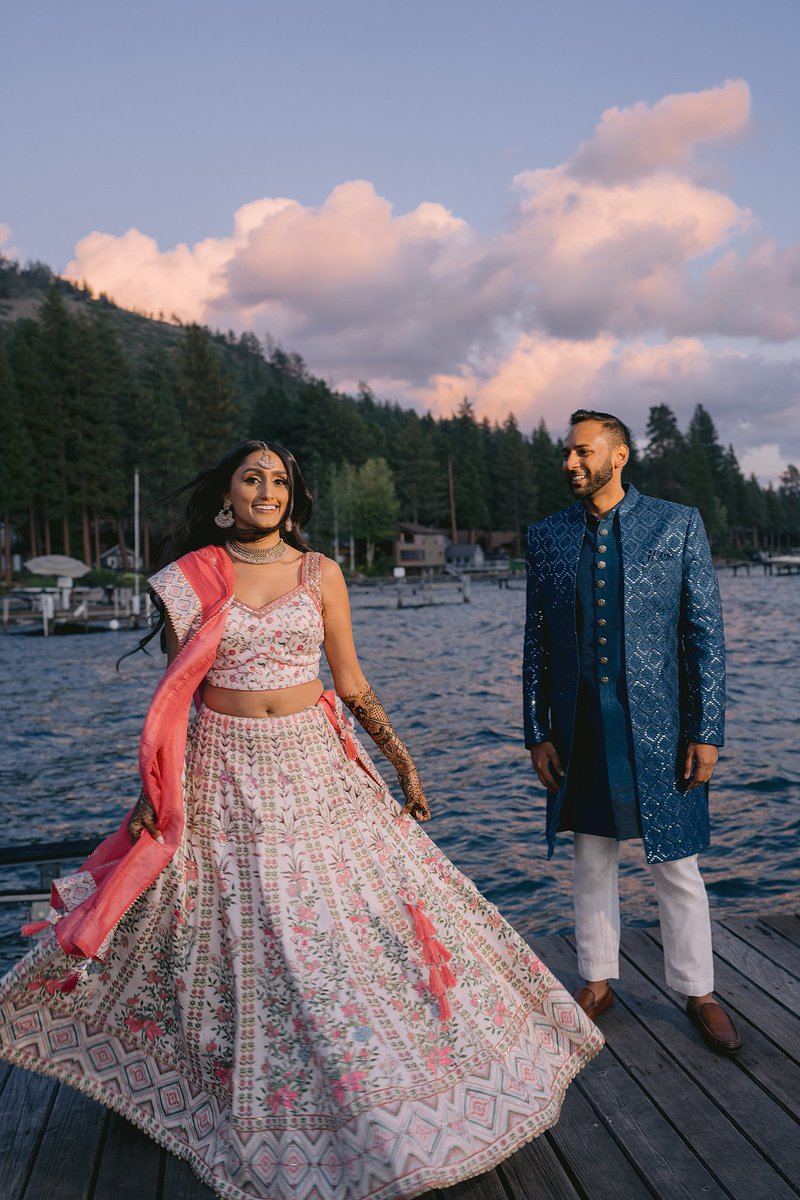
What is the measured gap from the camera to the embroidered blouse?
10.1ft

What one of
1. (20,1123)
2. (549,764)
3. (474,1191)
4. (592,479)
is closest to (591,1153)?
(474,1191)

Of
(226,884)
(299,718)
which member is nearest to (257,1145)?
(226,884)

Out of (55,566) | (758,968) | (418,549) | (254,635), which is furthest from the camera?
(418,549)

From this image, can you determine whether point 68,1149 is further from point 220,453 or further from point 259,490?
point 220,453

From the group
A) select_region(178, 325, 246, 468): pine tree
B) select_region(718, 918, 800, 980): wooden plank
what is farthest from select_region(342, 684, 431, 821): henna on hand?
select_region(178, 325, 246, 468): pine tree

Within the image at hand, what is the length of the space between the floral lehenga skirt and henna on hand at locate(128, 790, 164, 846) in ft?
0.44

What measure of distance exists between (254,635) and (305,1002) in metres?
1.15

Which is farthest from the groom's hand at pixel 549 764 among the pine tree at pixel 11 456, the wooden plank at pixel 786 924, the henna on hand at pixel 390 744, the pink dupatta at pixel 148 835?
the pine tree at pixel 11 456

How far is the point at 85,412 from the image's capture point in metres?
67.4

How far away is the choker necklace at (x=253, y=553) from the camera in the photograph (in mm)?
3240

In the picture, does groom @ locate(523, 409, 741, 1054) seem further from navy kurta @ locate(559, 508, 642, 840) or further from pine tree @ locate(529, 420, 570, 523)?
pine tree @ locate(529, 420, 570, 523)

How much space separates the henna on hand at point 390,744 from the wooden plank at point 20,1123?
5.66 feet

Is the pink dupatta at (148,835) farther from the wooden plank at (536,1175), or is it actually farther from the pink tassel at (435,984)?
the wooden plank at (536,1175)

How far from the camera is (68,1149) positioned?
3148 millimetres
